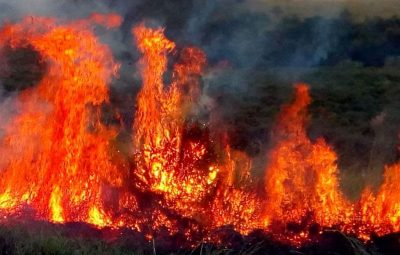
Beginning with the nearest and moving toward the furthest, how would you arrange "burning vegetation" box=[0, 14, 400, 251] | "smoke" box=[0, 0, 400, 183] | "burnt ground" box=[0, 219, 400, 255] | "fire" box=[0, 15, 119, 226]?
"burnt ground" box=[0, 219, 400, 255]
"burning vegetation" box=[0, 14, 400, 251]
"fire" box=[0, 15, 119, 226]
"smoke" box=[0, 0, 400, 183]

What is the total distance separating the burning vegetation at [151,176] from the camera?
834 centimetres

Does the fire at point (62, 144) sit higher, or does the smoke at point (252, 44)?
the smoke at point (252, 44)

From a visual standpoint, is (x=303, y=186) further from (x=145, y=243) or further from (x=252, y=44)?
(x=252, y=44)

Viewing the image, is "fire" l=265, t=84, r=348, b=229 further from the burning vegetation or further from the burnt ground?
the burnt ground

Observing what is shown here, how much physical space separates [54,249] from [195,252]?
148 centimetres

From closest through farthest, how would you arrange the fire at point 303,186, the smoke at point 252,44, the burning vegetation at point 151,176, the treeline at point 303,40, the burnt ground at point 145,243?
the burnt ground at point 145,243
the burning vegetation at point 151,176
the fire at point 303,186
the smoke at point 252,44
the treeline at point 303,40

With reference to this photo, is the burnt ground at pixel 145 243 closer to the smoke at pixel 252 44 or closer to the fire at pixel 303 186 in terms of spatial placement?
the fire at pixel 303 186

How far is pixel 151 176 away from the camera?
9039mm

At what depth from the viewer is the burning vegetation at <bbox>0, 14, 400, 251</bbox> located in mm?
8344

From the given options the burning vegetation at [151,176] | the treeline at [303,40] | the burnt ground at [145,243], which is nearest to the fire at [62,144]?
the burning vegetation at [151,176]

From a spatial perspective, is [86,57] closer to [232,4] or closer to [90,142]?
[90,142]

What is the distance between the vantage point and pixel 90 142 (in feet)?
32.3

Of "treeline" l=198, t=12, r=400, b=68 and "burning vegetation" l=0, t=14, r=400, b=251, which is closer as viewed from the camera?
→ "burning vegetation" l=0, t=14, r=400, b=251

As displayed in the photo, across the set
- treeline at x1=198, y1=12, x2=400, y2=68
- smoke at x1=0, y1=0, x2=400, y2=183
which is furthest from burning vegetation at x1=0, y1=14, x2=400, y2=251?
treeline at x1=198, y1=12, x2=400, y2=68
